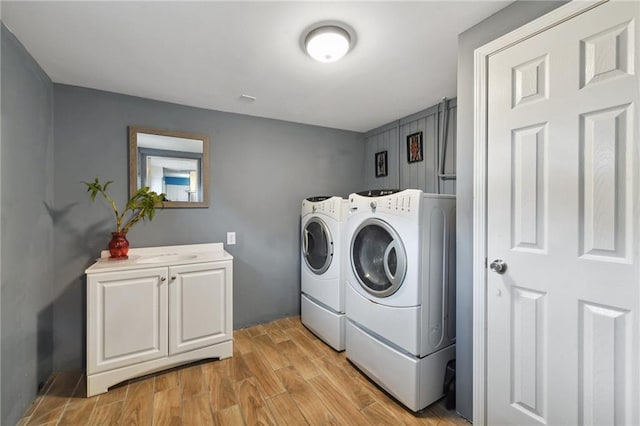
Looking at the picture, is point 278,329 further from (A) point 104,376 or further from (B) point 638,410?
(B) point 638,410

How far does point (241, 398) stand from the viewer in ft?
5.40

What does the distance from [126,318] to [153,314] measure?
15 centimetres

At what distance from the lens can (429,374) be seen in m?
1.55

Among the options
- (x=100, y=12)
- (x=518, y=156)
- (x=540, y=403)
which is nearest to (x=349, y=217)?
(x=518, y=156)

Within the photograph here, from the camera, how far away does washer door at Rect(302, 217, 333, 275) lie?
2289 mm

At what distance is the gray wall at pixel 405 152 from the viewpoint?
229 centimetres

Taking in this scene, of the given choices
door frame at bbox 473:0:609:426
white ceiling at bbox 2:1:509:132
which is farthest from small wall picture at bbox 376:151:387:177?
door frame at bbox 473:0:609:426

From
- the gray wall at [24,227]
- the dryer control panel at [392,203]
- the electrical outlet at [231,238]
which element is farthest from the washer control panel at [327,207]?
the gray wall at [24,227]

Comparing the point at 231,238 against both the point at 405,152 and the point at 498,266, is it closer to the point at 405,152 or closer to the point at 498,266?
the point at 405,152

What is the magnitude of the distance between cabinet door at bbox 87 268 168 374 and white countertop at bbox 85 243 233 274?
1.7 inches

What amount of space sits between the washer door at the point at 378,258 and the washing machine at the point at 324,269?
0.87 ft

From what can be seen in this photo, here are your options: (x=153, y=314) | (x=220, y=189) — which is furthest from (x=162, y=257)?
(x=220, y=189)

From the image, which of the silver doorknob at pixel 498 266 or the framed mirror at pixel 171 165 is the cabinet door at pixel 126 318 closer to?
the framed mirror at pixel 171 165

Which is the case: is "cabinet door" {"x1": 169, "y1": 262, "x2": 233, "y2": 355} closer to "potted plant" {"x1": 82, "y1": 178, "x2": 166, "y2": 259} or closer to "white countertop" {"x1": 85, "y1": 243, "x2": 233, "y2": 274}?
"white countertop" {"x1": 85, "y1": 243, "x2": 233, "y2": 274}
